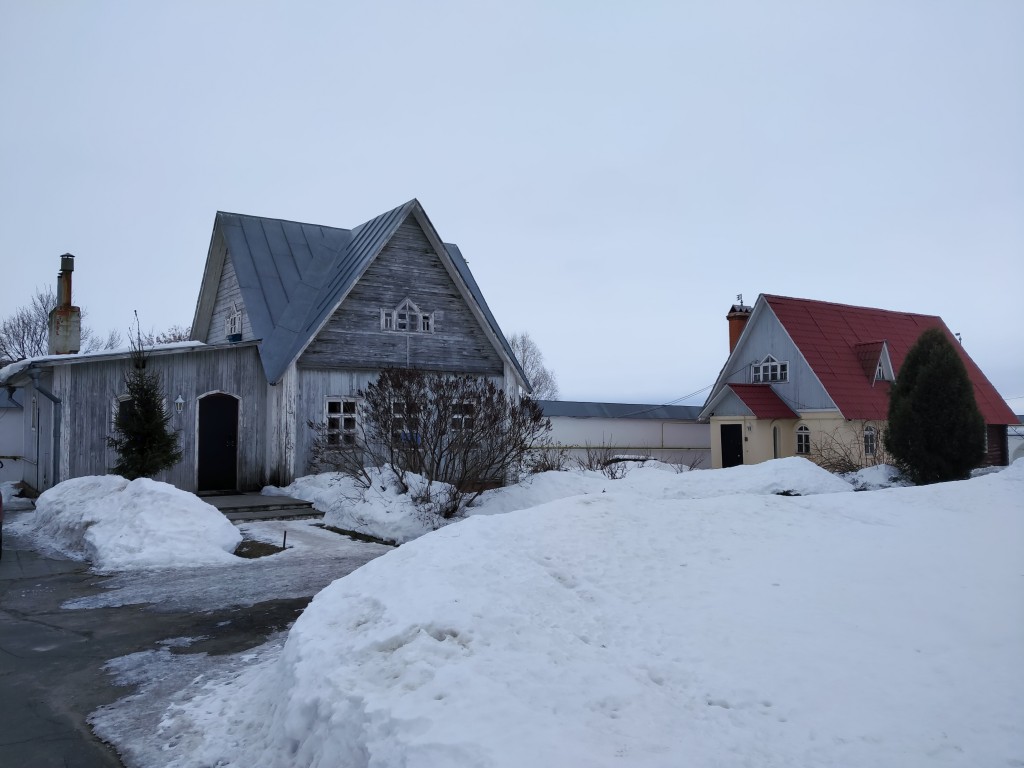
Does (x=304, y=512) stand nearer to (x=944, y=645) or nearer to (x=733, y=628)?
(x=733, y=628)

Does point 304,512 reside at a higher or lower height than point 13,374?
lower

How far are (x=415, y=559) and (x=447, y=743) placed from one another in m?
2.80

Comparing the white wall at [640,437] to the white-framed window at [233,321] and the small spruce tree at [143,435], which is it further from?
the small spruce tree at [143,435]

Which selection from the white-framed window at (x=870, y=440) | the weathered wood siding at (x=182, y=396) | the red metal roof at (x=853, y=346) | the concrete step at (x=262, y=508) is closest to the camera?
the concrete step at (x=262, y=508)

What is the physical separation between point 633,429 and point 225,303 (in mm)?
19517

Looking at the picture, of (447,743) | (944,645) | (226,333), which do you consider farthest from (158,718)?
(226,333)

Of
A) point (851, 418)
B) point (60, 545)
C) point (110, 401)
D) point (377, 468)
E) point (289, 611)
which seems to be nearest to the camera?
point (289, 611)

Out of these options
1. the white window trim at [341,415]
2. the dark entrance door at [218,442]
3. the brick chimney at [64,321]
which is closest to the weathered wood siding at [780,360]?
the white window trim at [341,415]

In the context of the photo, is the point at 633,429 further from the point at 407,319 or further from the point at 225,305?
the point at 225,305

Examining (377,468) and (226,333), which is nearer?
(377,468)

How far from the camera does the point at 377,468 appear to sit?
14797 millimetres

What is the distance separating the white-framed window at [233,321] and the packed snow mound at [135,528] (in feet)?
23.3

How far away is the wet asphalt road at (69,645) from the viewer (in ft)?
15.3

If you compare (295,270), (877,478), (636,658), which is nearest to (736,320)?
(877,478)
